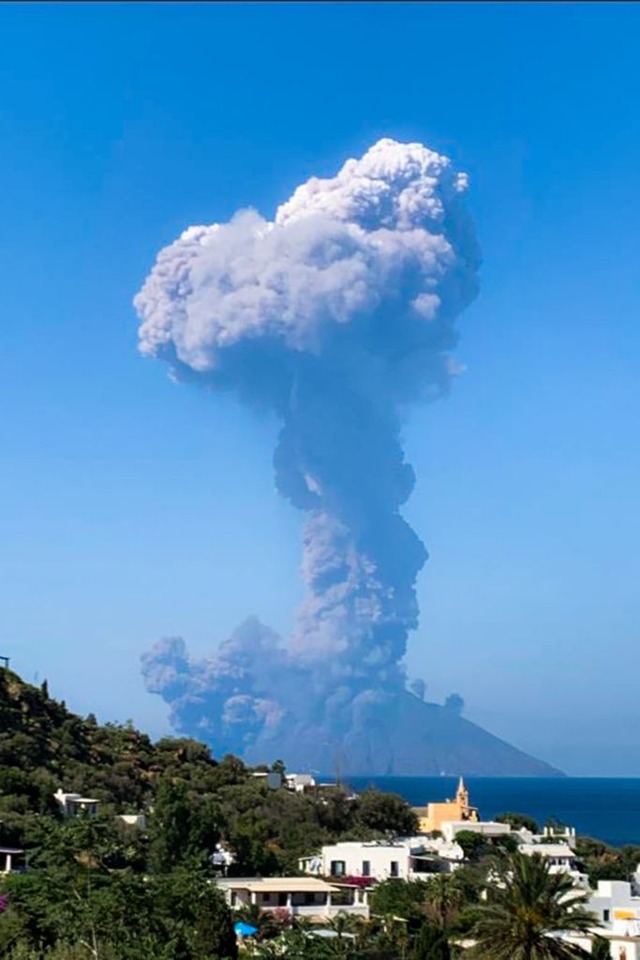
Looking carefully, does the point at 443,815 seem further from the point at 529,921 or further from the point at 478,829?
the point at 529,921

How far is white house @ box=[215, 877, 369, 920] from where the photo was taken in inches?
1387

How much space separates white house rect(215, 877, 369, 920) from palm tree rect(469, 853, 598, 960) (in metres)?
10.8

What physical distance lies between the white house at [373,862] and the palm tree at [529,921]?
15734mm

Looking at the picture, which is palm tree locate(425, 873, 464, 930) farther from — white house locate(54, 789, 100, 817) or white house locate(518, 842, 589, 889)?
white house locate(54, 789, 100, 817)

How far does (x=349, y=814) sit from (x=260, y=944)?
23.2m

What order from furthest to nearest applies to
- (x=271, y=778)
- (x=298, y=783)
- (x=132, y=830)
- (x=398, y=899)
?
(x=298, y=783) → (x=271, y=778) → (x=132, y=830) → (x=398, y=899)

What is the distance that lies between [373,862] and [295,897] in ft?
18.7

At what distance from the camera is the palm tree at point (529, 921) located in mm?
24250

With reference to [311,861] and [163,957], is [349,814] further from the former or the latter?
[163,957]

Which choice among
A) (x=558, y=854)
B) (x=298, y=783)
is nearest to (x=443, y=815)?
(x=298, y=783)

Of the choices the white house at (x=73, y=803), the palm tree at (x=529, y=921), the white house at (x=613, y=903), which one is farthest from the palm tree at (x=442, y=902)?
the white house at (x=73, y=803)

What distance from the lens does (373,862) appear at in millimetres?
41562

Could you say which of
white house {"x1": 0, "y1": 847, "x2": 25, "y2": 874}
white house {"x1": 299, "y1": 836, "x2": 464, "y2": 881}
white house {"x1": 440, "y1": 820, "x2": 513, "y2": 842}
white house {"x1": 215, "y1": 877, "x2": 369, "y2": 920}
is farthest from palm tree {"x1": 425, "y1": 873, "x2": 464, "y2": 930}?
white house {"x1": 440, "y1": 820, "x2": 513, "y2": 842}

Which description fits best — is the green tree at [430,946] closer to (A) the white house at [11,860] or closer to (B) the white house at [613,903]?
(B) the white house at [613,903]
